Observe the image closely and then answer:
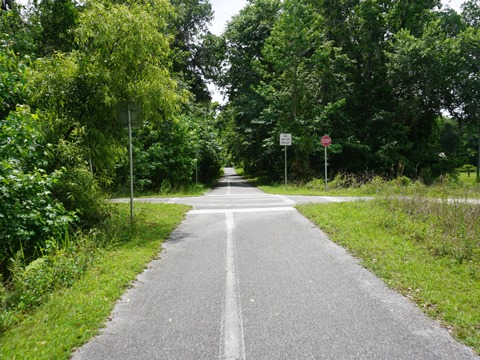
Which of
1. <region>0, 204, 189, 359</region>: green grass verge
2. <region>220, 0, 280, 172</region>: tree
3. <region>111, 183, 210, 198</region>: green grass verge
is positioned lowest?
<region>0, 204, 189, 359</region>: green grass verge

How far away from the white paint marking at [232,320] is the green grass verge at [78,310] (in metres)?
1.33

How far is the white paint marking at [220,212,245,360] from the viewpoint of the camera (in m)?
3.01

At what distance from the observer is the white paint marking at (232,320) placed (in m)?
3.01

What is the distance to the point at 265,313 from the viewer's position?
3.75 m

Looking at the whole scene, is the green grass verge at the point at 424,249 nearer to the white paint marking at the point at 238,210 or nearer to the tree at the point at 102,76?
the white paint marking at the point at 238,210

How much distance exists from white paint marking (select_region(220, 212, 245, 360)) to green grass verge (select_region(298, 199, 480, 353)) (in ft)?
6.80

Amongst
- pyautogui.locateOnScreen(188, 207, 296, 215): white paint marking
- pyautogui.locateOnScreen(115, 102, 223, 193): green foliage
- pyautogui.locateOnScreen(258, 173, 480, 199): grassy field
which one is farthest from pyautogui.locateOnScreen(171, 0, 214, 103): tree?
pyautogui.locateOnScreen(188, 207, 296, 215): white paint marking

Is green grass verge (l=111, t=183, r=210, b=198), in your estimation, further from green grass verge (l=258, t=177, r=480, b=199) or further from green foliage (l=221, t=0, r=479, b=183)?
green foliage (l=221, t=0, r=479, b=183)

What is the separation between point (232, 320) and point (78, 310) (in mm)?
1741

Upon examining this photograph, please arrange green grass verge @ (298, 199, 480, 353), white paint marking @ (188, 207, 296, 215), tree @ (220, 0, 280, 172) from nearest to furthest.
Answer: green grass verge @ (298, 199, 480, 353), white paint marking @ (188, 207, 296, 215), tree @ (220, 0, 280, 172)

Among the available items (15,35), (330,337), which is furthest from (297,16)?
(330,337)

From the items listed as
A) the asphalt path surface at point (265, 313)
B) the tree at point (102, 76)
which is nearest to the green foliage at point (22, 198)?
the tree at point (102, 76)

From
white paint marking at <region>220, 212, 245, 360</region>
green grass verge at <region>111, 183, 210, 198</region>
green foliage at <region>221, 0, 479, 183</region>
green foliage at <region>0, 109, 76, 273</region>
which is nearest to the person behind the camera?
white paint marking at <region>220, 212, 245, 360</region>

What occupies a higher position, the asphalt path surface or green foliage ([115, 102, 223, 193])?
green foliage ([115, 102, 223, 193])
